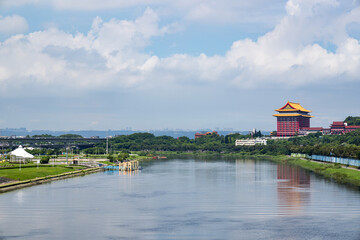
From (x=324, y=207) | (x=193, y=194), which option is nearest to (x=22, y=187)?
(x=193, y=194)

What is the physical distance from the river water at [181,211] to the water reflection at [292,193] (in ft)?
0.30

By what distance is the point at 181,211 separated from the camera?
149 ft

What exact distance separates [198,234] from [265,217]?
8.67 metres

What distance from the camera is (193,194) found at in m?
58.3

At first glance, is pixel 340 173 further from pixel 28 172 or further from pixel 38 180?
pixel 28 172

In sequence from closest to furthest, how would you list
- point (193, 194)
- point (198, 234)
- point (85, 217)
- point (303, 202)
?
point (198, 234)
point (85, 217)
point (303, 202)
point (193, 194)

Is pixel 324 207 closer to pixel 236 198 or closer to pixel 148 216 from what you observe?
pixel 236 198

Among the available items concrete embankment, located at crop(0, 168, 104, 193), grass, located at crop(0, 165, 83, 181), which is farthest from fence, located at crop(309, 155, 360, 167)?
grass, located at crop(0, 165, 83, 181)

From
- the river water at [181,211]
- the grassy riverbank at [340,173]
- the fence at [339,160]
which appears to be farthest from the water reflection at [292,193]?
the fence at [339,160]

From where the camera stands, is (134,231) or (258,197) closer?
(134,231)

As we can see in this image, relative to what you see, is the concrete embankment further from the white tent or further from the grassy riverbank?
the grassy riverbank

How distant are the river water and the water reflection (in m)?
0.09

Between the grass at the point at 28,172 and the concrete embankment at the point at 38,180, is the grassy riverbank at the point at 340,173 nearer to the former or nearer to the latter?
the concrete embankment at the point at 38,180

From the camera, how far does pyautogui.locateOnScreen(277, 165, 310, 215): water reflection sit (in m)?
46.9
